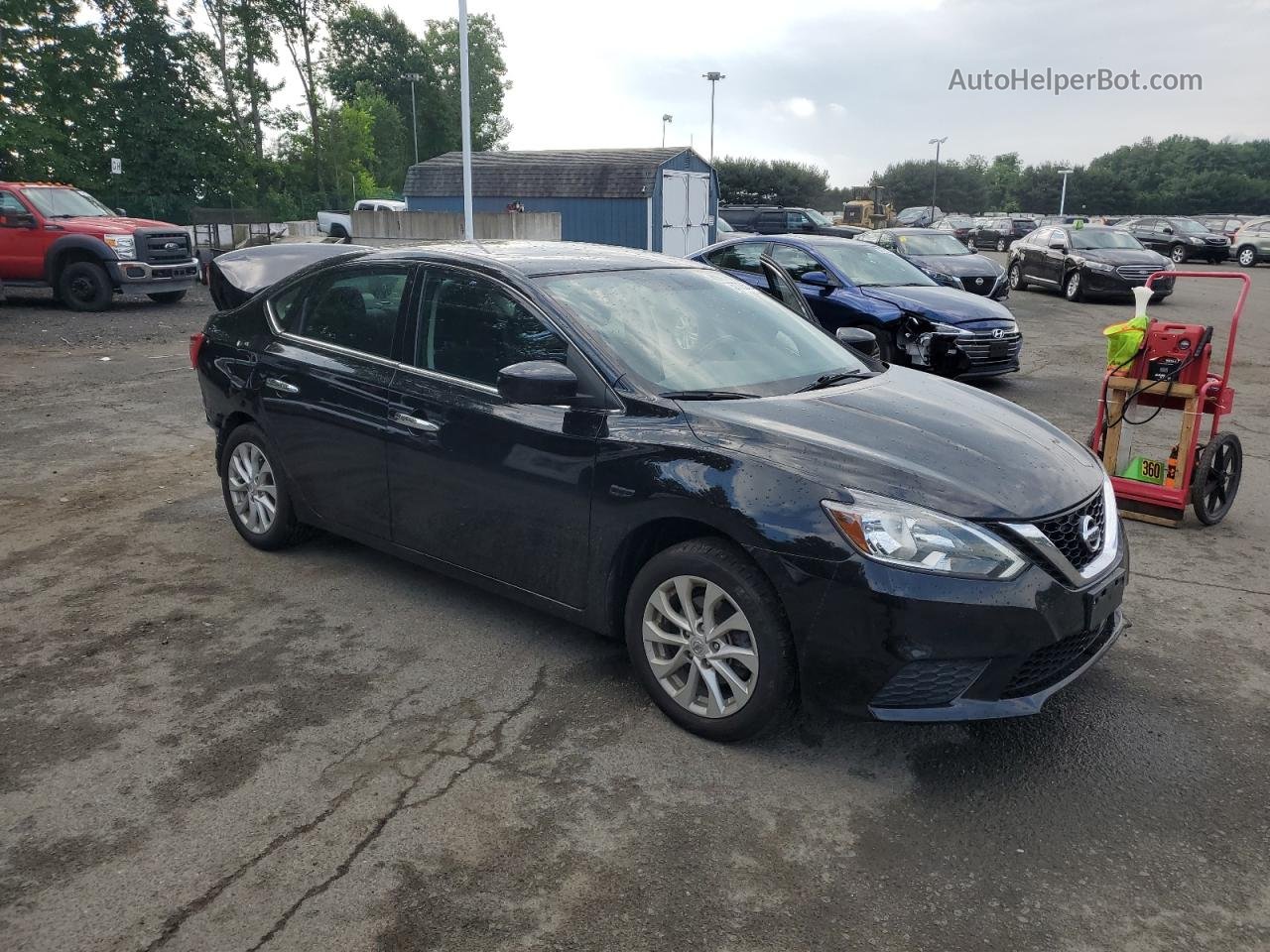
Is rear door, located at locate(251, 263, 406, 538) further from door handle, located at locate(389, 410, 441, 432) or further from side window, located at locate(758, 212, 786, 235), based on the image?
side window, located at locate(758, 212, 786, 235)

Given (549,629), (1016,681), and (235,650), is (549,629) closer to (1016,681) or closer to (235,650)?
(235,650)

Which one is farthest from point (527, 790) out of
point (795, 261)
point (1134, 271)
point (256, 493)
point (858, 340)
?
point (1134, 271)

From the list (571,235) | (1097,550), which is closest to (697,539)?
(1097,550)

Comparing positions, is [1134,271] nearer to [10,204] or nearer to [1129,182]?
[10,204]

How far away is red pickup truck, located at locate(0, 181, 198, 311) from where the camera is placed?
16500mm

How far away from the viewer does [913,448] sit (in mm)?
3404

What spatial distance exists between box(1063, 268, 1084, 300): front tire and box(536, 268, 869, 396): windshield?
17702 mm

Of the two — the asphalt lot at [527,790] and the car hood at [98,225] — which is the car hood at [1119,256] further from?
the car hood at [98,225]

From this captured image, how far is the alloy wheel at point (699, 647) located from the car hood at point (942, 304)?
7.49 metres

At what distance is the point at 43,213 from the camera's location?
16.5 m

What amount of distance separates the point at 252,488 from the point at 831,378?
3079 millimetres

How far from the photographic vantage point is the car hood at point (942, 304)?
10.2 m

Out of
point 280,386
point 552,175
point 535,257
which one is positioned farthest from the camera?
point 552,175

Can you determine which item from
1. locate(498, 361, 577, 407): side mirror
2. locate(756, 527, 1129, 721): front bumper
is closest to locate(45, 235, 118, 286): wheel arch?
locate(498, 361, 577, 407): side mirror
